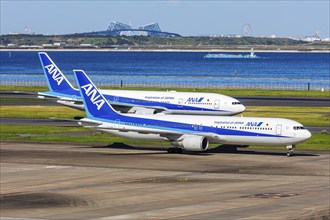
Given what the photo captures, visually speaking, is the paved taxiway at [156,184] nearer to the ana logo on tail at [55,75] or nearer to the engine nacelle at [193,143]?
the engine nacelle at [193,143]

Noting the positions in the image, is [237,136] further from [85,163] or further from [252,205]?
[252,205]

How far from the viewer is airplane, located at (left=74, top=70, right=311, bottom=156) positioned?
83188mm

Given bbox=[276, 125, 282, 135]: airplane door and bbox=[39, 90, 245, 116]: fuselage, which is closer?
bbox=[276, 125, 282, 135]: airplane door

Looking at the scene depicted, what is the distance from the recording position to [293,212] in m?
54.1

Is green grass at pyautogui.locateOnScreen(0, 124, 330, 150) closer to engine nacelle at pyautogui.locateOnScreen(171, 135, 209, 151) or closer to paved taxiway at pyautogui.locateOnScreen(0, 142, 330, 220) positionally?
paved taxiway at pyautogui.locateOnScreen(0, 142, 330, 220)

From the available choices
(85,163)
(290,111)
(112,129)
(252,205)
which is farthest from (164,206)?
(290,111)

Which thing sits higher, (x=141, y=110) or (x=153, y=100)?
(x=153, y=100)

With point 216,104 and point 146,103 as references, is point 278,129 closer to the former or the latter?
point 216,104

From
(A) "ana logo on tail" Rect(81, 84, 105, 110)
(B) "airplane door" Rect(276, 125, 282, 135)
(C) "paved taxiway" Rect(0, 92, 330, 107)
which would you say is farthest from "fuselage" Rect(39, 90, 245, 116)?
(B) "airplane door" Rect(276, 125, 282, 135)

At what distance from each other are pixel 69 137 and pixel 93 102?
11.9 m

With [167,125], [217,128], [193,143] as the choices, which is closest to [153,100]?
[167,125]

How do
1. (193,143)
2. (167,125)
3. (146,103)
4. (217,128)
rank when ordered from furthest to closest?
(146,103), (167,125), (217,128), (193,143)

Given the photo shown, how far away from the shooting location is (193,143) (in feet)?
277

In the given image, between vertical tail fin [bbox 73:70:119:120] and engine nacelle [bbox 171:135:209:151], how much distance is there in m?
7.36
